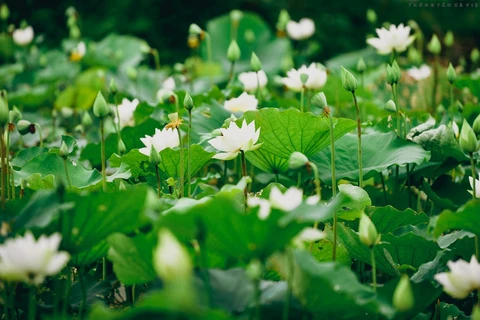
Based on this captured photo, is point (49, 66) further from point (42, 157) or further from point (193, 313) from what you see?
point (193, 313)

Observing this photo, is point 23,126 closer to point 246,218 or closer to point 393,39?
point 246,218

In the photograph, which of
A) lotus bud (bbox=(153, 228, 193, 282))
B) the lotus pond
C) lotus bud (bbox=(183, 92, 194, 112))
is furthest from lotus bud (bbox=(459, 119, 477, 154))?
lotus bud (bbox=(153, 228, 193, 282))

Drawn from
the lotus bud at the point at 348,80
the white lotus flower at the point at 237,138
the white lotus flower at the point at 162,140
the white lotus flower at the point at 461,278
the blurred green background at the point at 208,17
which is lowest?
the blurred green background at the point at 208,17

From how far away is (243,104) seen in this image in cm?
165

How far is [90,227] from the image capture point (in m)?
0.96

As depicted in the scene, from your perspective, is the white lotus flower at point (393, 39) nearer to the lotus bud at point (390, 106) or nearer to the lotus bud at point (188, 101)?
the lotus bud at point (390, 106)

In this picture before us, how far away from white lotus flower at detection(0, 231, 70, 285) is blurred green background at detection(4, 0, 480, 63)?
140 inches

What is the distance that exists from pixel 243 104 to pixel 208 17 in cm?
343

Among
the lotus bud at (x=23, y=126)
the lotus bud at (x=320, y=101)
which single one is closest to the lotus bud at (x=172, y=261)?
the lotus bud at (x=320, y=101)

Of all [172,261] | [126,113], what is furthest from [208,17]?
[172,261]

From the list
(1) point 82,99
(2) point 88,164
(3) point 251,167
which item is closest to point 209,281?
(3) point 251,167

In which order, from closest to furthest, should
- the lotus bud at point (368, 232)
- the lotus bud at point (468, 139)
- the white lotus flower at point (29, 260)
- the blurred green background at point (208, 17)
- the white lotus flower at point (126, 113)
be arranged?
the white lotus flower at point (29, 260) → the lotus bud at point (368, 232) → the lotus bud at point (468, 139) → the white lotus flower at point (126, 113) → the blurred green background at point (208, 17)

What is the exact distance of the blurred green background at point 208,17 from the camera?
4.34m

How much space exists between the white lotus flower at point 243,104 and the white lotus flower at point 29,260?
2.96ft
